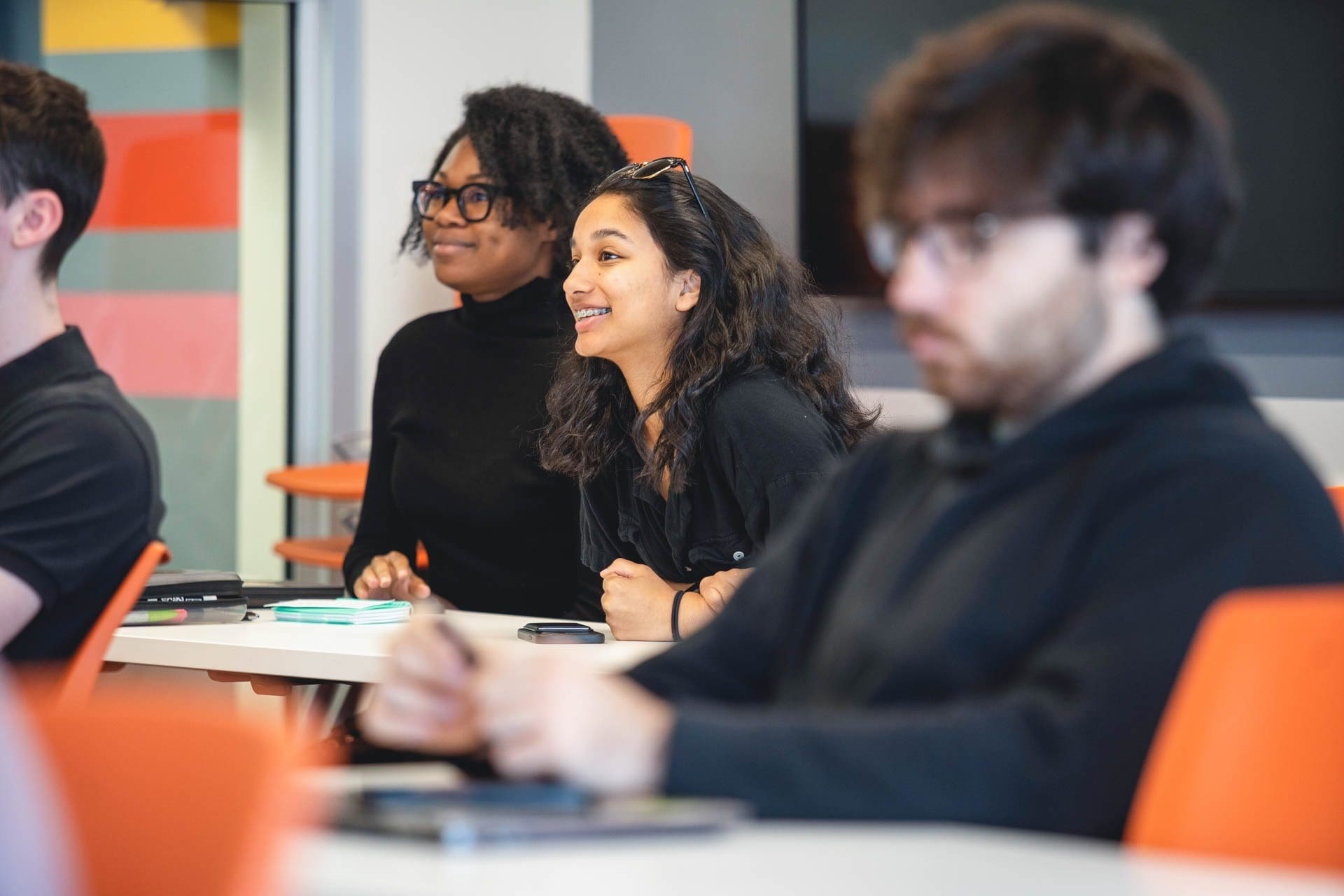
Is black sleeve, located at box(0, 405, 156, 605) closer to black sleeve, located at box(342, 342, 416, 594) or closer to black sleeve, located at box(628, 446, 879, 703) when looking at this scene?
black sleeve, located at box(628, 446, 879, 703)

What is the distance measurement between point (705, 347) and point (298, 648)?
0.83 meters

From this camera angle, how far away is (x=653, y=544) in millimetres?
2545

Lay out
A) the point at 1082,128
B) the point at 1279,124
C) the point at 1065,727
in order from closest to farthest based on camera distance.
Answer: the point at 1065,727 → the point at 1082,128 → the point at 1279,124

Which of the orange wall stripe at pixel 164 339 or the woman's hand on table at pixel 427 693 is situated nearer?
the woman's hand on table at pixel 427 693

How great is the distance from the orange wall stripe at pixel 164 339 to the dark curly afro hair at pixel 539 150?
53.9 inches

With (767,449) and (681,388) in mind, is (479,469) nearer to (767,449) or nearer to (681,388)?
(681,388)

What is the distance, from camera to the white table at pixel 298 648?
2.20 metres

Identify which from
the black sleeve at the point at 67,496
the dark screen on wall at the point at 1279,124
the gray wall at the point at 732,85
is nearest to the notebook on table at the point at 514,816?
the black sleeve at the point at 67,496

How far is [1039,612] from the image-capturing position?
3.70 ft

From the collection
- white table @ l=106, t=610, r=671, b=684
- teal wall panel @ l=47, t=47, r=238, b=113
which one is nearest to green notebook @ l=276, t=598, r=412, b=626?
white table @ l=106, t=610, r=671, b=684

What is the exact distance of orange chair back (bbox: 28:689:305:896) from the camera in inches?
30.6

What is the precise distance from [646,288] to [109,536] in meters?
1.05

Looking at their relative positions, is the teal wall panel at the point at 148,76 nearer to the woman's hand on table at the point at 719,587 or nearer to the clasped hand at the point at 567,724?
the woman's hand on table at the point at 719,587

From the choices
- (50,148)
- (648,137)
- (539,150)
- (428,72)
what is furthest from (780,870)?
(428,72)
